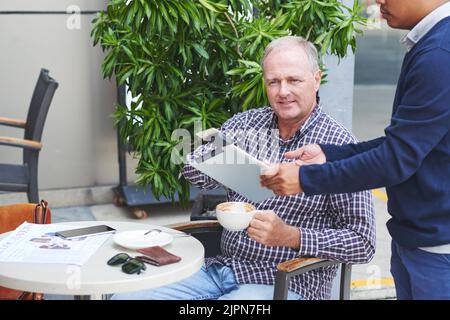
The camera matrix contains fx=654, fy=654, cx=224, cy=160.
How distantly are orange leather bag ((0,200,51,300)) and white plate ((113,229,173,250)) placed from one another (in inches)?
15.7

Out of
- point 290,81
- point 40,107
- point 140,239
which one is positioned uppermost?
point 290,81

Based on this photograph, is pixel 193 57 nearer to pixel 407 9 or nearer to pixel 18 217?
pixel 18 217

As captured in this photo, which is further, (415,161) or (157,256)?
(157,256)

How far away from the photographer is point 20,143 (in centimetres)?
400

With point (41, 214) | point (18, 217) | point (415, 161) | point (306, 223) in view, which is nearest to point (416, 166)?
point (415, 161)

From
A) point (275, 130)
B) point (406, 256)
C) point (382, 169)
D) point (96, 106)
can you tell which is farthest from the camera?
point (96, 106)

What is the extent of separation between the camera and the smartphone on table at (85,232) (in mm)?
2203

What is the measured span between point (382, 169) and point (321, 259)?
55 cm

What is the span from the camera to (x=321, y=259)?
2.27 meters

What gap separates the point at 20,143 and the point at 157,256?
2276mm

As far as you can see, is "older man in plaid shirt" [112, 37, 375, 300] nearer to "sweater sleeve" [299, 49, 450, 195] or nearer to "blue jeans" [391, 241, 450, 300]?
"blue jeans" [391, 241, 450, 300]

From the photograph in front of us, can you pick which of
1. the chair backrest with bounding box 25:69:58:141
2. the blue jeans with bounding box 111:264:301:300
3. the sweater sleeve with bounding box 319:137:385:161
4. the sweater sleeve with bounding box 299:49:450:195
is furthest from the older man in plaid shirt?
the chair backrest with bounding box 25:69:58:141
